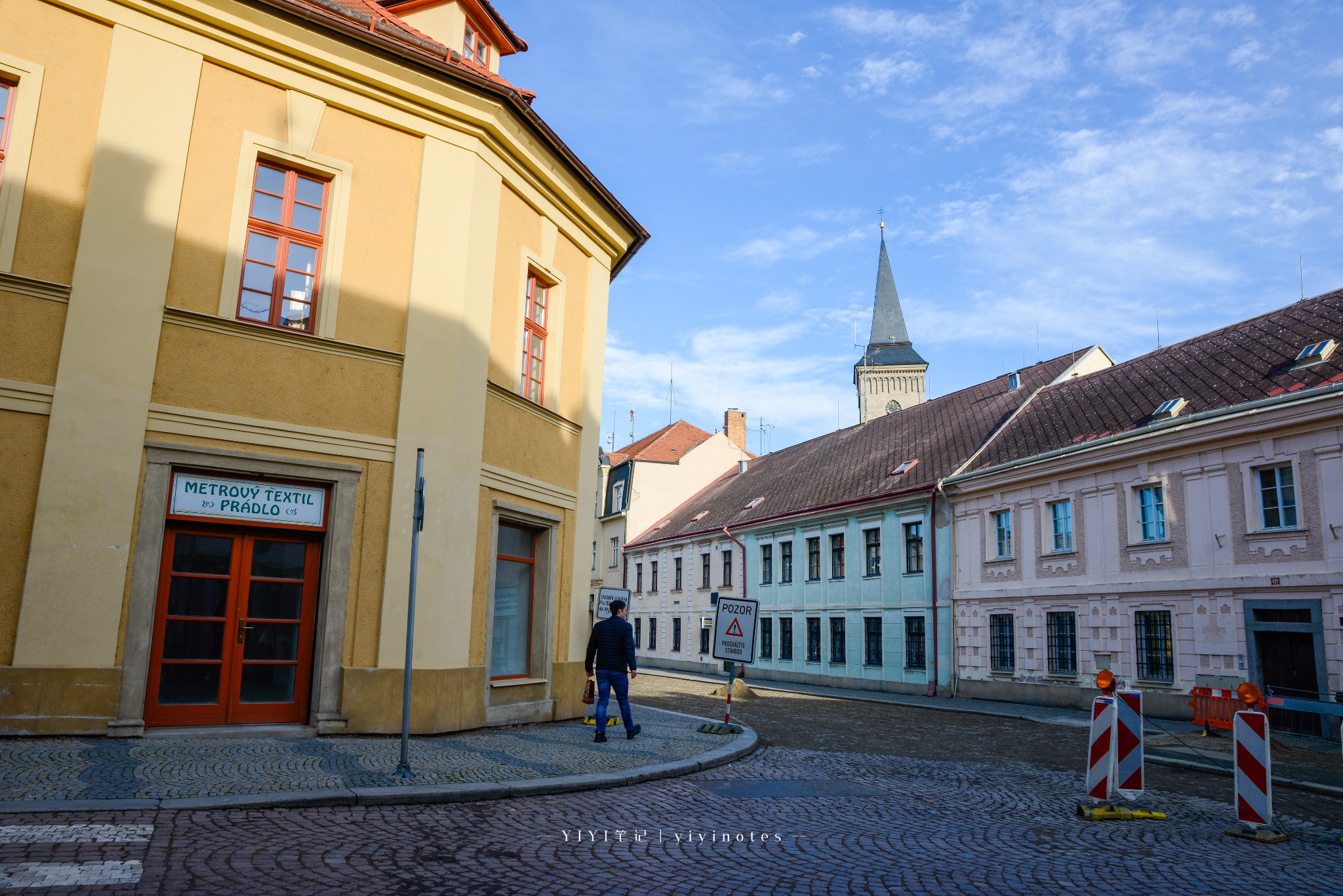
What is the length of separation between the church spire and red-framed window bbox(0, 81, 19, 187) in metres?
77.2

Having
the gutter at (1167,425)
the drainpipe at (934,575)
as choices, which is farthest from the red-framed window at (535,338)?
the drainpipe at (934,575)

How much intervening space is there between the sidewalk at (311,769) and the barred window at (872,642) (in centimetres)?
1795

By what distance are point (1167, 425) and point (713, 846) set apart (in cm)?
1662

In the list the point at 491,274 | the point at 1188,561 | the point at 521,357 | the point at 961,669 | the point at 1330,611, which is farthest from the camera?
the point at 961,669

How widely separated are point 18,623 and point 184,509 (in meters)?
1.77

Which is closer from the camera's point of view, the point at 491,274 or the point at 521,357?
the point at 491,274

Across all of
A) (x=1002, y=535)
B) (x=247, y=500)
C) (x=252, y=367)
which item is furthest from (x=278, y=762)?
(x=1002, y=535)

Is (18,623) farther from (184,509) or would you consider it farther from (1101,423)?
(1101,423)

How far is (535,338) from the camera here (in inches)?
539

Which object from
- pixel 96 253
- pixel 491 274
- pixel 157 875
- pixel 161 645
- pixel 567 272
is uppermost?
pixel 567 272

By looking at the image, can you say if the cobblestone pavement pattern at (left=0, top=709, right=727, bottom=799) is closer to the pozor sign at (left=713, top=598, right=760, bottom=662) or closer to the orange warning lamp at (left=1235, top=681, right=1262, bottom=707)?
the pozor sign at (left=713, top=598, right=760, bottom=662)

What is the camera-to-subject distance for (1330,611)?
1606cm

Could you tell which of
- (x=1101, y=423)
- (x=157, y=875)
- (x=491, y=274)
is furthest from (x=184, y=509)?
(x=1101, y=423)

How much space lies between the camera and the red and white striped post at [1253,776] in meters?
7.19
